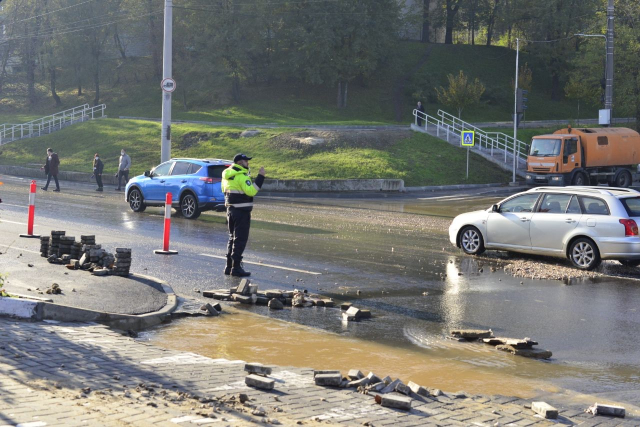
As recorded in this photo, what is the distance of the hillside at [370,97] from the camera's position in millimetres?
60531

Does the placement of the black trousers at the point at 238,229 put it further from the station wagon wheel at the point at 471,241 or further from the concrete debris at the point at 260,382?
the concrete debris at the point at 260,382

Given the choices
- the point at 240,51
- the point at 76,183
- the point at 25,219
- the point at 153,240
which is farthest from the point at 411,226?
the point at 240,51

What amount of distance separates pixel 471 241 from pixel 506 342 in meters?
7.75

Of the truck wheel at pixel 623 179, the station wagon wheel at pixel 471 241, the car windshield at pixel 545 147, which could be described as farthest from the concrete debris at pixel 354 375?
the truck wheel at pixel 623 179

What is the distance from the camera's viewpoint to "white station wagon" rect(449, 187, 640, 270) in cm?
1452

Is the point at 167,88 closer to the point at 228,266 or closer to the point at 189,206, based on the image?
the point at 189,206

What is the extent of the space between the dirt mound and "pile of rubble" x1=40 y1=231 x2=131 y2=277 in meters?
25.1

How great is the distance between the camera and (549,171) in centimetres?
3600

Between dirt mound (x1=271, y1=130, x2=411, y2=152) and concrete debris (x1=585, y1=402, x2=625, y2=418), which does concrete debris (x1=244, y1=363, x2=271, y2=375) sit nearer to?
concrete debris (x1=585, y1=402, x2=625, y2=418)

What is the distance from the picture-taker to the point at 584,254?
48.8ft

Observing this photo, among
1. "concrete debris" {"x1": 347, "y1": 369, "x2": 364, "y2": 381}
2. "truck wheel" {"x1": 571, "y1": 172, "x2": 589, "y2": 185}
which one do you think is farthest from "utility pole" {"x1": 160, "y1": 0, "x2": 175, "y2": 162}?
"concrete debris" {"x1": 347, "y1": 369, "x2": 364, "y2": 381}

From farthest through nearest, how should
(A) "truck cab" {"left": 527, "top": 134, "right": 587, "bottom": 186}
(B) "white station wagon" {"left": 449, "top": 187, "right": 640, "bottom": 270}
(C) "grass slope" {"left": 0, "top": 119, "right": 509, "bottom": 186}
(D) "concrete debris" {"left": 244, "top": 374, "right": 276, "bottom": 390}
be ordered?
1. (A) "truck cab" {"left": 527, "top": 134, "right": 587, "bottom": 186}
2. (C) "grass slope" {"left": 0, "top": 119, "right": 509, "bottom": 186}
3. (B) "white station wagon" {"left": 449, "top": 187, "right": 640, "bottom": 270}
4. (D) "concrete debris" {"left": 244, "top": 374, "right": 276, "bottom": 390}

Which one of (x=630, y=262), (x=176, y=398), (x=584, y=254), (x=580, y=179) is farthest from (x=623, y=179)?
(x=176, y=398)

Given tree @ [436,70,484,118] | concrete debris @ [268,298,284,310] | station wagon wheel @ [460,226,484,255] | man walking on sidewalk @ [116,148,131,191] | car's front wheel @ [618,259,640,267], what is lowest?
concrete debris @ [268,298,284,310]
